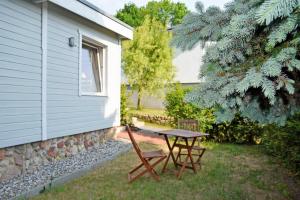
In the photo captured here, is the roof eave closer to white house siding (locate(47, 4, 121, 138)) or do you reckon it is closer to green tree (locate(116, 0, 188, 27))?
white house siding (locate(47, 4, 121, 138))

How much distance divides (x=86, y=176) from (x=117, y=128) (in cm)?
349

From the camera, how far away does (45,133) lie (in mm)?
5094

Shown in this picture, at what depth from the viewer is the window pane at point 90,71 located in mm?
6656

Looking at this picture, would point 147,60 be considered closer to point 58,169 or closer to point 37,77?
point 37,77

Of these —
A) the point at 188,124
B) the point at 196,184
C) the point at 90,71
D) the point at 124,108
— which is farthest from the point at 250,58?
the point at 124,108

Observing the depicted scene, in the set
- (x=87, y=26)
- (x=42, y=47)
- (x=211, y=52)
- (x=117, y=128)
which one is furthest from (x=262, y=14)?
(x=117, y=128)

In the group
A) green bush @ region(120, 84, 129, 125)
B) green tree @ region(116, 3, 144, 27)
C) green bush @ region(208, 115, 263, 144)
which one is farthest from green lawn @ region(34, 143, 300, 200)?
green tree @ region(116, 3, 144, 27)

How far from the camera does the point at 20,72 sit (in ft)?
14.8

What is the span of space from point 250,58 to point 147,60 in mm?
14110

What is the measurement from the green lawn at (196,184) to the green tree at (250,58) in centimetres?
231

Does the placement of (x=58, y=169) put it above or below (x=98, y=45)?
below

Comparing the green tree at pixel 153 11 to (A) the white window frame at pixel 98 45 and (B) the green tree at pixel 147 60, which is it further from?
(A) the white window frame at pixel 98 45

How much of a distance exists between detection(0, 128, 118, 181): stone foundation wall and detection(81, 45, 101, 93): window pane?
1239 millimetres

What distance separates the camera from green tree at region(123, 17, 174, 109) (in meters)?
15.7
